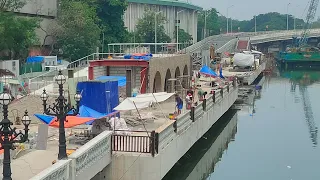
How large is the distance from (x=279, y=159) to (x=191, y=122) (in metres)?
5.70

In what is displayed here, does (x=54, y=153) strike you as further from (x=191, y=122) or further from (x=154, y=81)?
(x=154, y=81)

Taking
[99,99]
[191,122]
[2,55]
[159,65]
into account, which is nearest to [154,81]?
[159,65]

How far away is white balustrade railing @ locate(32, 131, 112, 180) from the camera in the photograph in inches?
540

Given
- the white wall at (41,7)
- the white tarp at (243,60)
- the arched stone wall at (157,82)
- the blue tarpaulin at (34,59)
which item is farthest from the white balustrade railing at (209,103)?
the white tarp at (243,60)

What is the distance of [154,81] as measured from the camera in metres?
33.3

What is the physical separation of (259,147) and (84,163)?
55.8 ft

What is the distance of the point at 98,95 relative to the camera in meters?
22.4

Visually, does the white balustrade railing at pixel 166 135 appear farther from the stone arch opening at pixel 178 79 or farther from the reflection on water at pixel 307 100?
the stone arch opening at pixel 178 79

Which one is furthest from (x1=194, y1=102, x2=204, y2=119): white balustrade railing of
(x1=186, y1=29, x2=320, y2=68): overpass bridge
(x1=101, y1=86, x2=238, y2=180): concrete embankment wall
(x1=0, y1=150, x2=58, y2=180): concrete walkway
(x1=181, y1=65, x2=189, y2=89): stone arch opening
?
(x1=186, y1=29, x2=320, y2=68): overpass bridge

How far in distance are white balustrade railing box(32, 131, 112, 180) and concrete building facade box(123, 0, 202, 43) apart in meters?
93.3

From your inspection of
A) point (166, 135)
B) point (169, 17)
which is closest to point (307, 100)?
point (166, 135)

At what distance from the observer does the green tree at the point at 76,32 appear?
58.4 meters

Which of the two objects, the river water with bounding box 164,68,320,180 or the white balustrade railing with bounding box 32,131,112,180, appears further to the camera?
the river water with bounding box 164,68,320,180

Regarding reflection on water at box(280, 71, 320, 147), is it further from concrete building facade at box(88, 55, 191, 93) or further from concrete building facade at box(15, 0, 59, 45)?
concrete building facade at box(15, 0, 59, 45)
